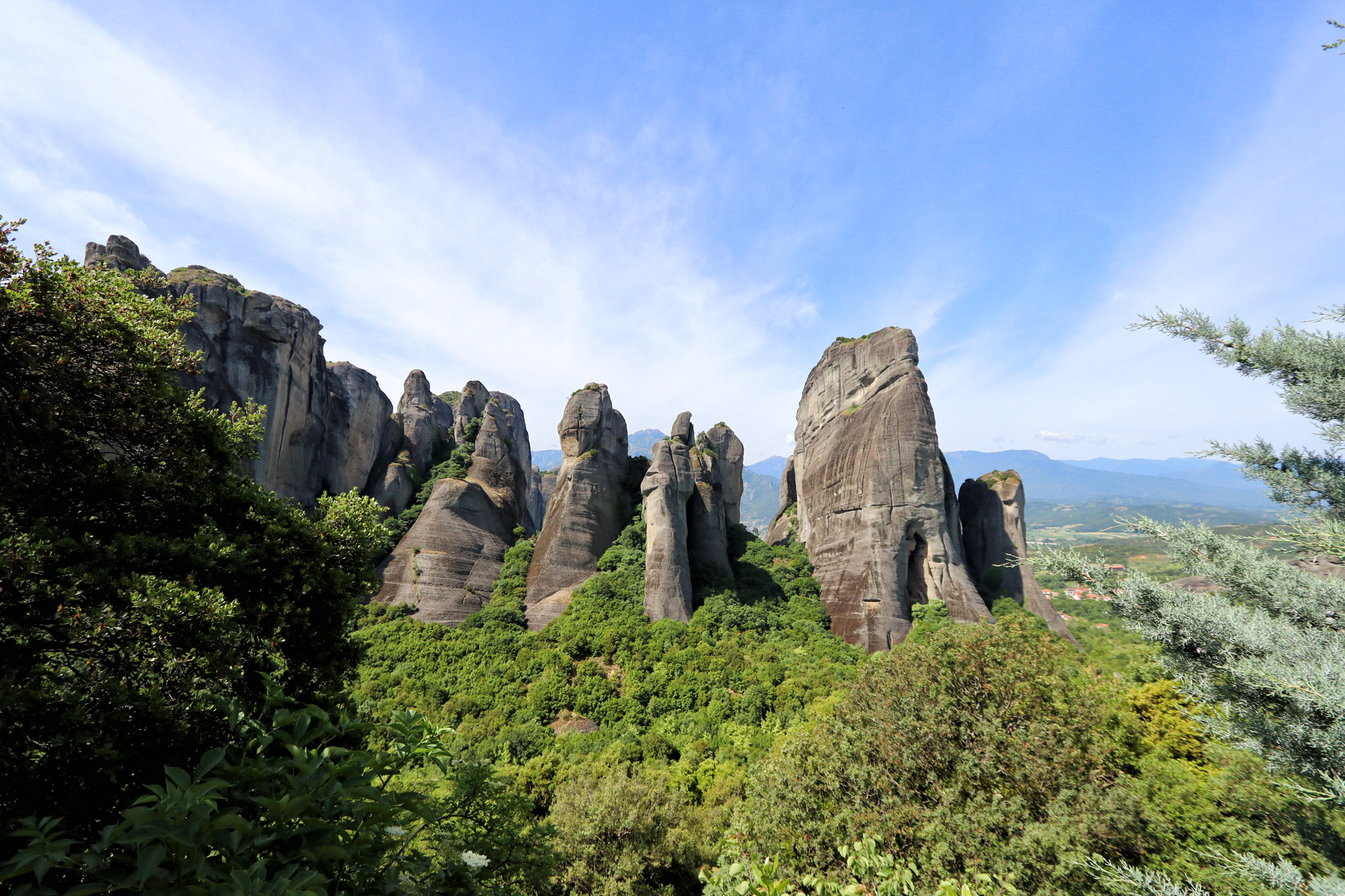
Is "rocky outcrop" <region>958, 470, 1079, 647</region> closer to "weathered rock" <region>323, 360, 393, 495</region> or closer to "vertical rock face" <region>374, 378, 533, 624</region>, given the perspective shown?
"vertical rock face" <region>374, 378, 533, 624</region>

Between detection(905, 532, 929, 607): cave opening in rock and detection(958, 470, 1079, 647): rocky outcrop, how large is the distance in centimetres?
540

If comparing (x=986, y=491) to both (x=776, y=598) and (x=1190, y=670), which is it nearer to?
(x=776, y=598)

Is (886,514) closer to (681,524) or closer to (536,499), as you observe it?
(681,524)

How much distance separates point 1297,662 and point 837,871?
7.12 m

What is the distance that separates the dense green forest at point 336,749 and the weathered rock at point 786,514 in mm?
23222

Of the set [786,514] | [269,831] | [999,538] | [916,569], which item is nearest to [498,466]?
[786,514]

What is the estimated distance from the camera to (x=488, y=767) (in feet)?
22.4

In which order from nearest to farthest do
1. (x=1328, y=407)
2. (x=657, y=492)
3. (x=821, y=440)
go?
(x=1328, y=407) → (x=657, y=492) → (x=821, y=440)

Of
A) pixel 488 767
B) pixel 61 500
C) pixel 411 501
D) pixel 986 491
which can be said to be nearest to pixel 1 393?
pixel 61 500

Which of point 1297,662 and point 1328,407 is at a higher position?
point 1328,407

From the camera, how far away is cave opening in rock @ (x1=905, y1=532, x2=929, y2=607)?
25812 mm

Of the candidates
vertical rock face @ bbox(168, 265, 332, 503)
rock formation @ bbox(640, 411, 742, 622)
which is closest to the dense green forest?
rock formation @ bbox(640, 411, 742, 622)

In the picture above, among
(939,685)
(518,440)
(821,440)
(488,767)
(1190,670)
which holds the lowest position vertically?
(939,685)

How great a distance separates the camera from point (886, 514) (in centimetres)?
2612
